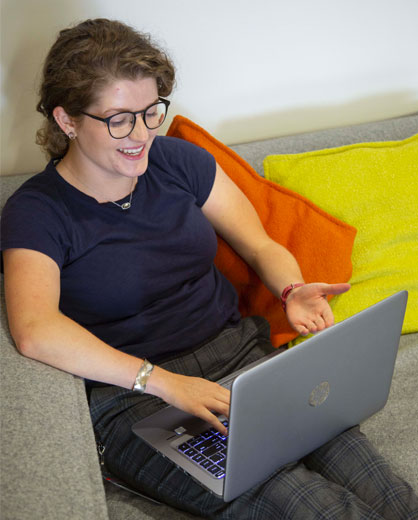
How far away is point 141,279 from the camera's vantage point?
1.44m

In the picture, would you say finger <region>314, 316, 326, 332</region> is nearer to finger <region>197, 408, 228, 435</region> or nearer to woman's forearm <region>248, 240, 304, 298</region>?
woman's forearm <region>248, 240, 304, 298</region>

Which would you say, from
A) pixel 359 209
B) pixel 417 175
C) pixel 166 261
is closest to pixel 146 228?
pixel 166 261

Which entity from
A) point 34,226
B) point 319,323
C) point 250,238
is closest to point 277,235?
point 250,238

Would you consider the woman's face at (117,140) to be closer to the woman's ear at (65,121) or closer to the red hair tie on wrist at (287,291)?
the woman's ear at (65,121)

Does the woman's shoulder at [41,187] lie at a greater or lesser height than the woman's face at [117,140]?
lesser

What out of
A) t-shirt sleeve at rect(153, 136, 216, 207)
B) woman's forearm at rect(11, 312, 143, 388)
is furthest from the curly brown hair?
woman's forearm at rect(11, 312, 143, 388)

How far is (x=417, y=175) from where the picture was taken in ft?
5.88

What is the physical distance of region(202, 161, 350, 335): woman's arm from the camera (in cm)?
156

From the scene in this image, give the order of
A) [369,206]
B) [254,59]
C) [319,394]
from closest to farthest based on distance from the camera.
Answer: [319,394] → [369,206] → [254,59]

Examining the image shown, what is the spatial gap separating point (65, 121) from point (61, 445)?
27.0 inches

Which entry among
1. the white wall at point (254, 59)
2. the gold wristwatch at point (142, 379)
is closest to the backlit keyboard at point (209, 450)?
the gold wristwatch at point (142, 379)

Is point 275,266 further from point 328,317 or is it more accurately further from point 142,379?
point 142,379

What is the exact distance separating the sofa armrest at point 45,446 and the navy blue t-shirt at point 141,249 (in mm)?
222

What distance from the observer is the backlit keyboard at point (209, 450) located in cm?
120
